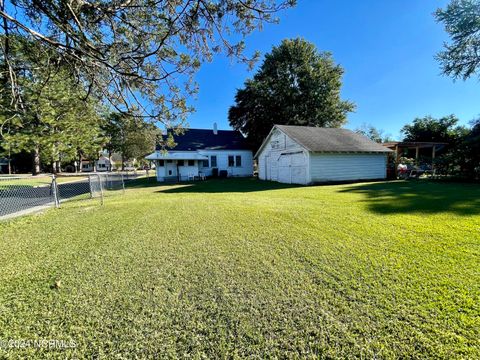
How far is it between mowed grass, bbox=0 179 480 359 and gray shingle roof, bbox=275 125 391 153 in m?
10.5

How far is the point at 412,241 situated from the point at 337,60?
3120 cm

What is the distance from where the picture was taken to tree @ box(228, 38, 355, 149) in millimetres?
26406

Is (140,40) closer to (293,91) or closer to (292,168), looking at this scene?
(292,168)

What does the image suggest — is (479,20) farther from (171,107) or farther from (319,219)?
(171,107)

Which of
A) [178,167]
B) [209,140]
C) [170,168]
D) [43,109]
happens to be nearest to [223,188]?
[43,109]

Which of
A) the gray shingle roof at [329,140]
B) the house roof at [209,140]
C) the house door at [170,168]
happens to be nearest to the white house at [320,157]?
the gray shingle roof at [329,140]

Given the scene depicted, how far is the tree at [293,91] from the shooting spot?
86.6 feet

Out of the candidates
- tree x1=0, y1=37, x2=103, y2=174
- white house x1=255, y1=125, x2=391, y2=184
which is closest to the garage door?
white house x1=255, y1=125, x2=391, y2=184

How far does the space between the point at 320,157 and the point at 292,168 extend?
2.17 metres

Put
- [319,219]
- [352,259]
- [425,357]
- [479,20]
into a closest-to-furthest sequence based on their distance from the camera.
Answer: [425,357]
[352,259]
[319,219]
[479,20]

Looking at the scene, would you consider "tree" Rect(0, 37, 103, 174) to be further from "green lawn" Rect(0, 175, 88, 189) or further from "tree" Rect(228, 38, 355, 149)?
"tree" Rect(228, 38, 355, 149)

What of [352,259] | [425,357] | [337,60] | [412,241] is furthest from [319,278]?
[337,60]

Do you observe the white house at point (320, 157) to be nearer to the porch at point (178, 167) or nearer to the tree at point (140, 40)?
the porch at point (178, 167)

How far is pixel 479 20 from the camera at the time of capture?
14023mm
